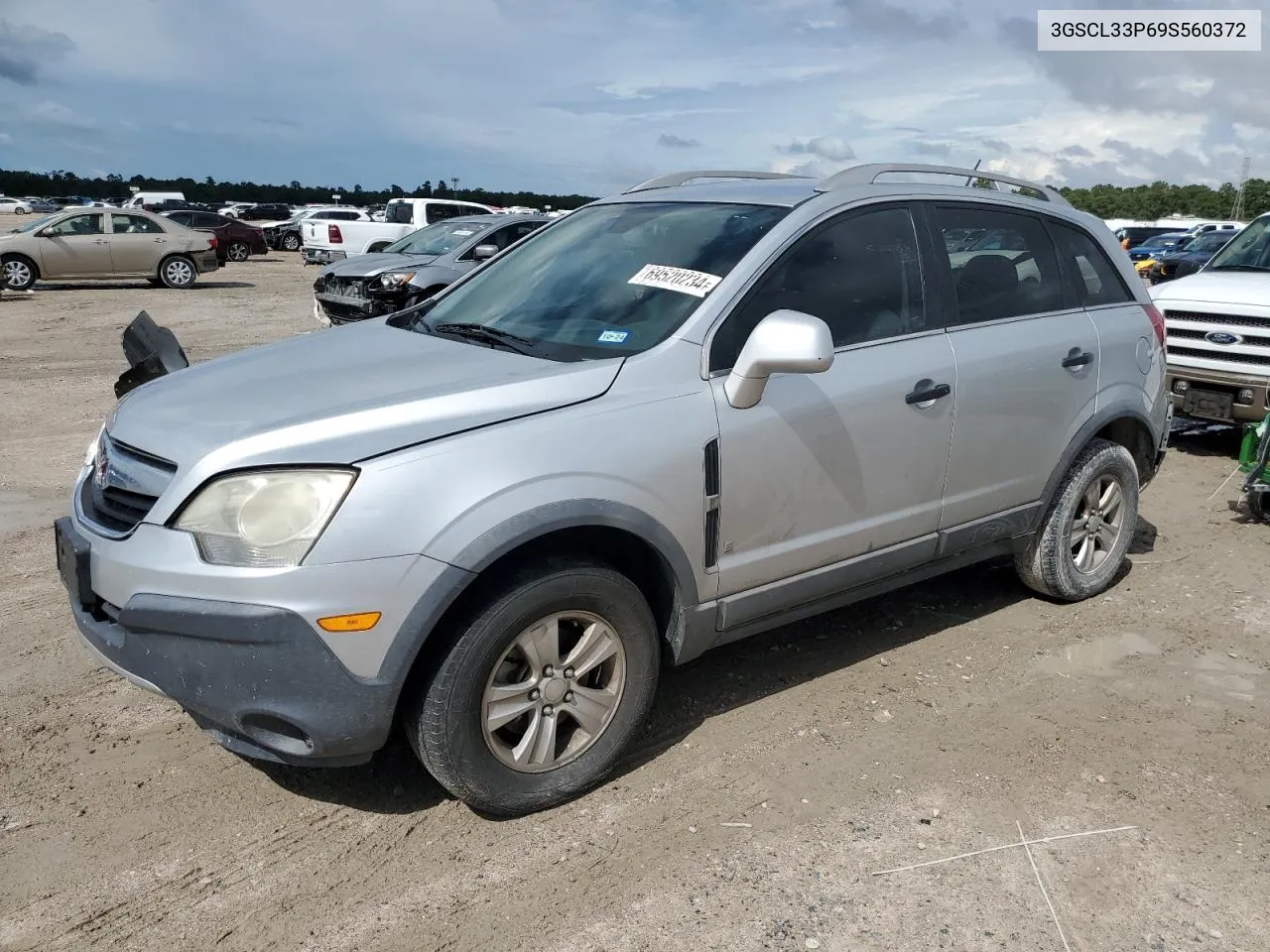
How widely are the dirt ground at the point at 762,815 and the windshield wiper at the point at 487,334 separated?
1.42 metres

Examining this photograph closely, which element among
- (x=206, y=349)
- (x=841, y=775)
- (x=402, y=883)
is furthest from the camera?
(x=206, y=349)

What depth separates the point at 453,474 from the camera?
9.16 feet

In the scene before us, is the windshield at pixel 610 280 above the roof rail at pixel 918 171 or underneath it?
underneath

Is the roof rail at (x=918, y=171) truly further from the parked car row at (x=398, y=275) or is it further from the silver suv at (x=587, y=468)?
the parked car row at (x=398, y=275)

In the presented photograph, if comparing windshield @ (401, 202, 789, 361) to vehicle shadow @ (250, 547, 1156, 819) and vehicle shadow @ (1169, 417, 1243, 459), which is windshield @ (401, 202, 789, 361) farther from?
vehicle shadow @ (1169, 417, 1243, 459)

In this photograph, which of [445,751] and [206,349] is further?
[206,349]

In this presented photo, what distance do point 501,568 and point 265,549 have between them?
64 centimetres

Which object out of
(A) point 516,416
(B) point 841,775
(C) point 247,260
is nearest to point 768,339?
Result: (A) point 516,416

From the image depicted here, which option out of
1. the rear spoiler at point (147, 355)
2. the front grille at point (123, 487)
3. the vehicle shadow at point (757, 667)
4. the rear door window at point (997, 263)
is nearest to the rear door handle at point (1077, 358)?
the rear door window at point (997, 263)

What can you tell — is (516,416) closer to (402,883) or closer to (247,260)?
(402,883)

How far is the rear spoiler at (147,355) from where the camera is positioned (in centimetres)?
411

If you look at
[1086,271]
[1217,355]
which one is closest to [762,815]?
[1086,271]

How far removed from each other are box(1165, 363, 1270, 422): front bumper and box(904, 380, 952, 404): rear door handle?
4145mm

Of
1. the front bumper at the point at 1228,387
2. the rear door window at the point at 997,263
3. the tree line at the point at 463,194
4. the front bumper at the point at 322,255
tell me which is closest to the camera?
the rear door window at the point at 997,263
